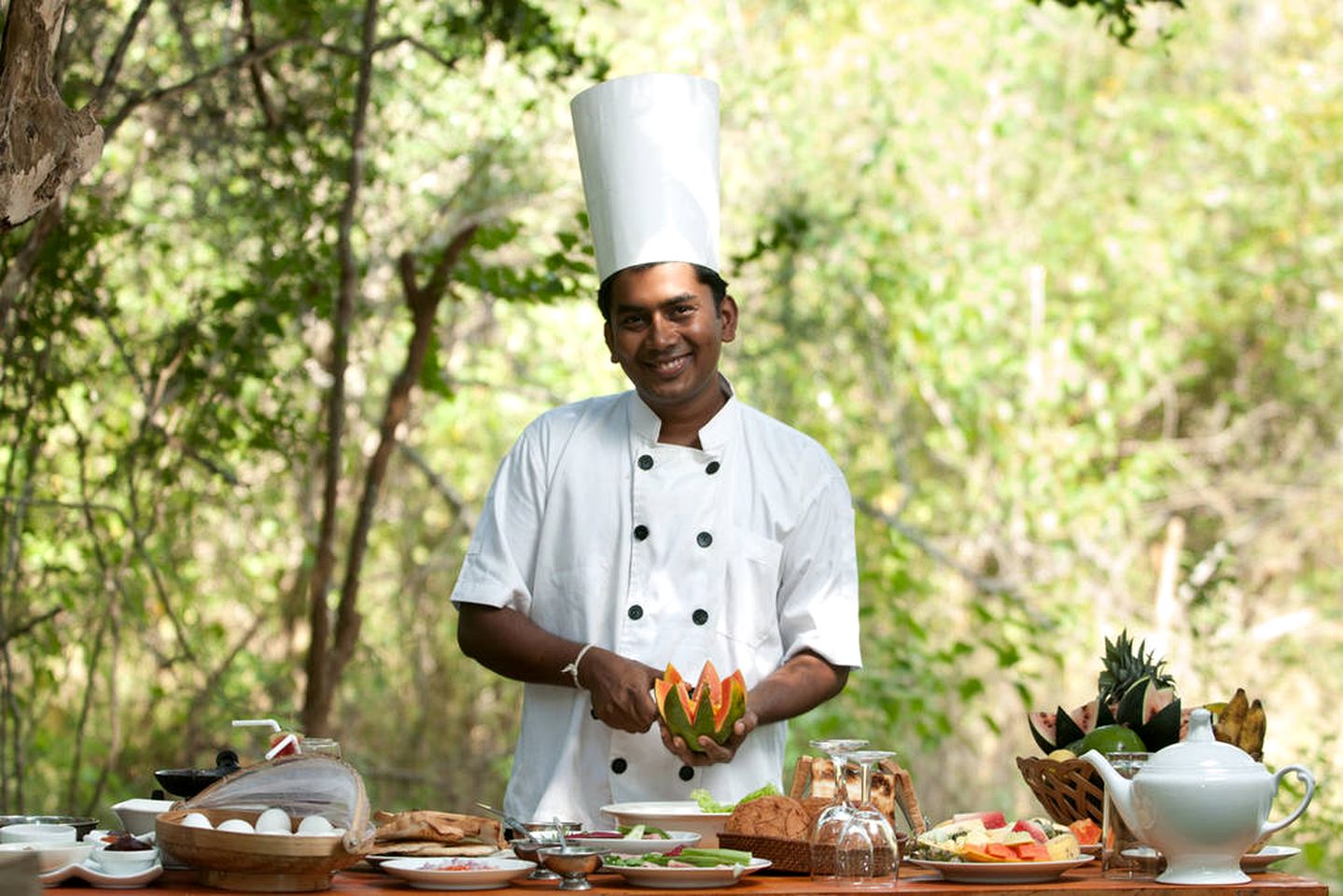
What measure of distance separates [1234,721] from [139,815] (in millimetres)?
1724

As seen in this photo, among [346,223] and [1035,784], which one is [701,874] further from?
[346,223]

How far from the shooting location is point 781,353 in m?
8.49

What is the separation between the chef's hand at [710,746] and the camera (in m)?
3.13

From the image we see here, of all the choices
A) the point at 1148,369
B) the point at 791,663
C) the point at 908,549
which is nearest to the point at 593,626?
the point at 791,663

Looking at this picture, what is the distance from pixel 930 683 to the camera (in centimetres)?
758

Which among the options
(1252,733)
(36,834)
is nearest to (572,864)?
(36,834)

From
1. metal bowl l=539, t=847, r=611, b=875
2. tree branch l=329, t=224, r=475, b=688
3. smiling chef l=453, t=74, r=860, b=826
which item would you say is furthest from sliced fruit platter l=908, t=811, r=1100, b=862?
tree branch l=329, t=224, r=475, b=688

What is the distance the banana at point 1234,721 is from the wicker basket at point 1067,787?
0.72 ft

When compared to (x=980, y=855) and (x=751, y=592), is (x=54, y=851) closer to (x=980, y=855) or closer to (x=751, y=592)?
(x=980, y=855)

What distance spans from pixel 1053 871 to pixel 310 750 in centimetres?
108

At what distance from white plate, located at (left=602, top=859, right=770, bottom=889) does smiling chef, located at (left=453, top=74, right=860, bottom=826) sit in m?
0.79

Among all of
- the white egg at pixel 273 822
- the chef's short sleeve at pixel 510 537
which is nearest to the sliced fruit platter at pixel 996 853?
the white egg at pixel 273 822

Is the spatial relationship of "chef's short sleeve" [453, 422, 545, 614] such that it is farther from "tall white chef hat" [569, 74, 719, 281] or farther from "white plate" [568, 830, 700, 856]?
"white plate" [568, 830, 700, 856]

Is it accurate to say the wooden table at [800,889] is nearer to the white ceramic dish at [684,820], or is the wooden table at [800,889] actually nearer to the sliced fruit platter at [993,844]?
the sliced fruit platter at [993,844]
